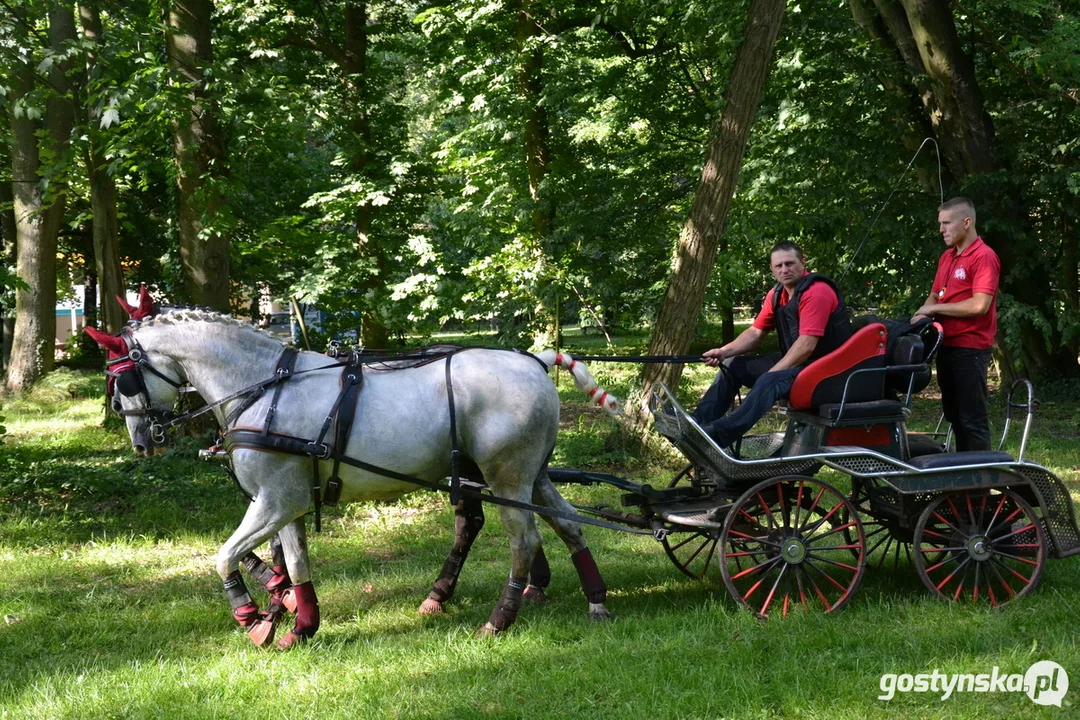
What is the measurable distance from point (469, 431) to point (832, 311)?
7.70 ft

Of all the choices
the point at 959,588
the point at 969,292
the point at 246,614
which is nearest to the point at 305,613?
the point at 246,614

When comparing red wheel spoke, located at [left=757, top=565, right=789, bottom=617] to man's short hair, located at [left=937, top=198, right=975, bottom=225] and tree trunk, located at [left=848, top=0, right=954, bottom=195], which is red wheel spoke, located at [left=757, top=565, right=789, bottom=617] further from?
tree trunk, located at [left=848, top=0, right=954, bottom=195]

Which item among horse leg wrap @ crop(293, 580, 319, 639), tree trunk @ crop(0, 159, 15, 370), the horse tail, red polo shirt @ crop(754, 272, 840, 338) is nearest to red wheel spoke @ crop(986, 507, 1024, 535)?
red polo shirt @ crop(754, 272, 840, 338)

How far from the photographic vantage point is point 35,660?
552 centimetres

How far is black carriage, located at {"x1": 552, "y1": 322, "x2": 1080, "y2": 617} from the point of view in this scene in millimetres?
5699

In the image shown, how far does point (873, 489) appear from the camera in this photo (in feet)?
20.3

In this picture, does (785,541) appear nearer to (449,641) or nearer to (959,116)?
(449,641)

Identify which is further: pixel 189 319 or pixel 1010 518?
pixel 1010 518

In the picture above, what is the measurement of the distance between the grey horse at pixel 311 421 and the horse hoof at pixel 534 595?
24.3 inches

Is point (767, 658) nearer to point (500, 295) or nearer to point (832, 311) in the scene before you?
point (832, 311)

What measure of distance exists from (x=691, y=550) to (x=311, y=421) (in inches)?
137

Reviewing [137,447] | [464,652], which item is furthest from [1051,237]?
[137,447]

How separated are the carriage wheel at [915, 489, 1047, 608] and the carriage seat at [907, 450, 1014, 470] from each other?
20cm

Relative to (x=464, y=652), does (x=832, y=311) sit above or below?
above
